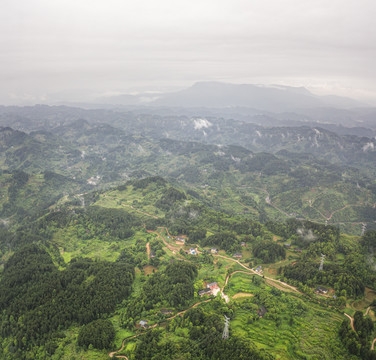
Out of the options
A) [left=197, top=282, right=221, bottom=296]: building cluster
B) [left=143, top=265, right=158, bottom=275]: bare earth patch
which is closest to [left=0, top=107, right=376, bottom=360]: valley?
[left=197, top=282, right=221, bottom=296]: building cluster

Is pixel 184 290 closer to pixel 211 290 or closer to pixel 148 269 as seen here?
pixel 211 290

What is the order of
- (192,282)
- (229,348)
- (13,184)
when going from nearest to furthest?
(229,348) → (192,282) → (13,184)

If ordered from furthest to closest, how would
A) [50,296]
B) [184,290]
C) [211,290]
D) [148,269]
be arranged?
[148,269], [211,290], [184,290], [50,296]

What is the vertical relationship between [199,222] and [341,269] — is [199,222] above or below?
below

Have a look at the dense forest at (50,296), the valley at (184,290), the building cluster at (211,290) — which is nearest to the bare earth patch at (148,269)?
the valley at (184,290)

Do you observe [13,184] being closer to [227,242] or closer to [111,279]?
[111,279]

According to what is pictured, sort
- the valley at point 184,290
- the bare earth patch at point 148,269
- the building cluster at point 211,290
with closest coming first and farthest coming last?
1. the valley at point 184,290
2. the building cluster at point 211,290
3. the bare earth patch at point 148,269

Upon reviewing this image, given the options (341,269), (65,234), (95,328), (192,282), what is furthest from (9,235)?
(341,269)

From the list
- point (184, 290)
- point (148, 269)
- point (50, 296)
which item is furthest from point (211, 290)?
point (50, 296)

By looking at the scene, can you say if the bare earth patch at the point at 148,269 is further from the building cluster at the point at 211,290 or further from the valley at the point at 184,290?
the building cluster at the point at 211,290

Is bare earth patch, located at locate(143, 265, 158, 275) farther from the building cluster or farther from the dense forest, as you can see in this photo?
the building cluster

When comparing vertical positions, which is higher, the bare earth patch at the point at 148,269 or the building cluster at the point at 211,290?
the building cluster at the point at 211,290
